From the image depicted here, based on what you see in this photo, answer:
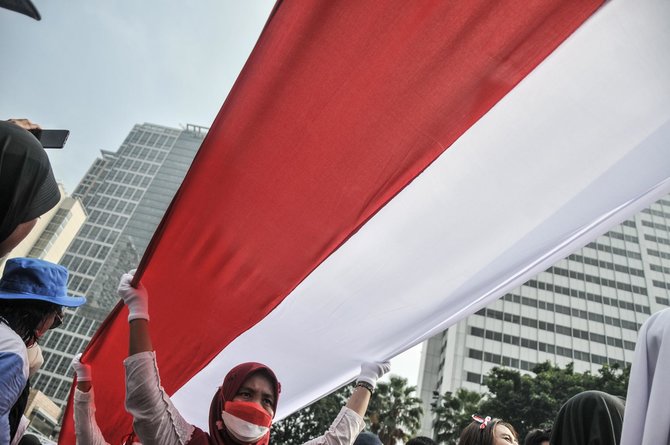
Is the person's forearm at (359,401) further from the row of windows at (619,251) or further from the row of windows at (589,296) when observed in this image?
the row of windows at (619,251)

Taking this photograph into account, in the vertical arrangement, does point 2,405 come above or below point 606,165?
below

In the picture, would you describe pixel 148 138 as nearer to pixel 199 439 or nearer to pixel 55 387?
pixel 55 387

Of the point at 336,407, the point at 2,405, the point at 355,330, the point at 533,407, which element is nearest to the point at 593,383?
the point at 533,407

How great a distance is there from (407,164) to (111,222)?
97833 mm

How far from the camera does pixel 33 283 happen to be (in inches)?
69.7

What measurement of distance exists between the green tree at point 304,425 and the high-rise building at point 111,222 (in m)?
63.2

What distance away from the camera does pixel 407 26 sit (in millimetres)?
1387

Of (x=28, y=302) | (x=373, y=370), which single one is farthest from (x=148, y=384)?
(x=373, y=370)

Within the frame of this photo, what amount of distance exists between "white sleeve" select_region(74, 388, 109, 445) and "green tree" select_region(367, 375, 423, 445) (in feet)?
68.3

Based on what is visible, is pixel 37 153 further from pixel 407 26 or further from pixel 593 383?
pixel 593 383

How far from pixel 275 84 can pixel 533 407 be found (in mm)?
24527

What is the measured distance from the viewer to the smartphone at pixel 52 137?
155cm

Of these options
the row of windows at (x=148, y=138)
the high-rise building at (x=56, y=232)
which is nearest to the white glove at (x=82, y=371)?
the high-rise building at (x=56, y=232)

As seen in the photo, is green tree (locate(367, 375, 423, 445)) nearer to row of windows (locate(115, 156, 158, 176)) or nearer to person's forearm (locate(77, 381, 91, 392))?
A: person's forearm (locate(77, 381, 91, 392))
